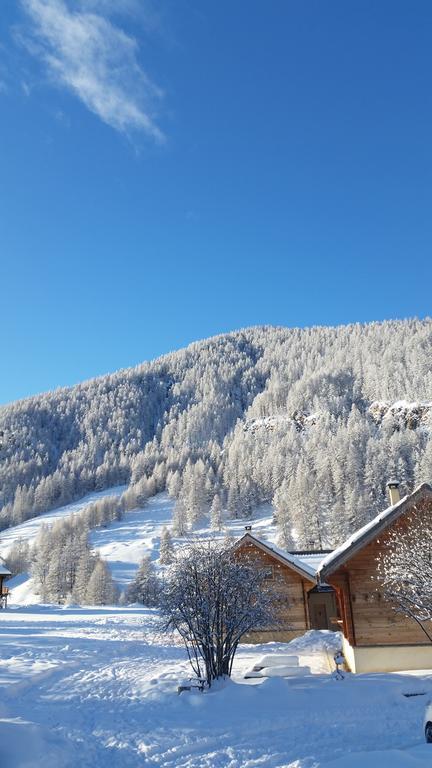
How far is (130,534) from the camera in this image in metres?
112

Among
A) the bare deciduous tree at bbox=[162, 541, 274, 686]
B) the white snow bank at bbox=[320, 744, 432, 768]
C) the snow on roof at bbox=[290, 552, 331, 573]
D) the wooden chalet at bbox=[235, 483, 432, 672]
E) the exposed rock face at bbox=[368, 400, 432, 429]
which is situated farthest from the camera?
the exposed rock face at bbox=[368, 400, 432, 429]

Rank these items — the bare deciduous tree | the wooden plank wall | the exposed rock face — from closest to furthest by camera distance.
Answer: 1. the bare deciduous tree
2. the wooden plank wall
3. the exposed rock face

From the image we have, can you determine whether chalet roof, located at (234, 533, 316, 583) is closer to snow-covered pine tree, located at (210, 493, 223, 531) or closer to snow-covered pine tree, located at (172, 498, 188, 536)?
snow-covered pine tree, located at (172, 498, 188, 536)

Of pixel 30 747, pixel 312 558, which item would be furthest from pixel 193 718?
pixel 312 558

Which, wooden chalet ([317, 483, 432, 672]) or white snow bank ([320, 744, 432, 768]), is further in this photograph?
wooden chalet ([317, 483, 432, 672])

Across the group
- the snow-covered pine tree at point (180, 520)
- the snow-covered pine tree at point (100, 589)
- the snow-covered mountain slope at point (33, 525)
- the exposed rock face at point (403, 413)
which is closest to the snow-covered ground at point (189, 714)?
the snow-covered pine tree at point (100, 589)

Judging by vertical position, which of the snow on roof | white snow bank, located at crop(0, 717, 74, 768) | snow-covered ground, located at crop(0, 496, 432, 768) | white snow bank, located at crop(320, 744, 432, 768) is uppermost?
the snow on roof

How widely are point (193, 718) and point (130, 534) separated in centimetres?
10320

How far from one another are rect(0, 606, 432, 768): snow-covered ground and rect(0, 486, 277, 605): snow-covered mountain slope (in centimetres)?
5789

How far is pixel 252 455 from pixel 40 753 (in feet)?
481

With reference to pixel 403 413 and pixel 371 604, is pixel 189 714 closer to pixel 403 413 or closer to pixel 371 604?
pixel 371 604

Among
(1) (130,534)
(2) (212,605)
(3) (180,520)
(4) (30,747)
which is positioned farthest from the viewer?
(3) (180,520)

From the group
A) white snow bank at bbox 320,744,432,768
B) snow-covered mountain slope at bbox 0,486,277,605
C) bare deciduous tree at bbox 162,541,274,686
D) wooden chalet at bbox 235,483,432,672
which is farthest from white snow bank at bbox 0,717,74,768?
snow-covered mountain slope at bbox 0,486,277,605

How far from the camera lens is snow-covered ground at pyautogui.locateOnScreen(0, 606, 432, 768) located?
10.0m
